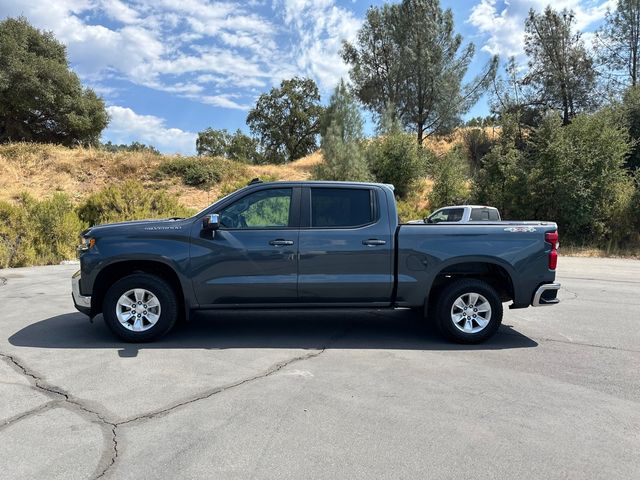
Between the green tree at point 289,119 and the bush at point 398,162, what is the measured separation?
2400cm

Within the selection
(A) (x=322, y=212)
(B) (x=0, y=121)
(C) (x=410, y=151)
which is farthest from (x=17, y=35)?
(A) (x=322, y=212)

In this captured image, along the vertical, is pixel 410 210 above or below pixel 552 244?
above

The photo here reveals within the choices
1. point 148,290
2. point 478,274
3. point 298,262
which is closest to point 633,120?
point 478,274

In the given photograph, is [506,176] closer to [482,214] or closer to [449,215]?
[449,215]

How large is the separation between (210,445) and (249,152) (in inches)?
2420

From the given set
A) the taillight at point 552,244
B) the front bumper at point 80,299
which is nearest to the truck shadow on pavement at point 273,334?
the front bumper at point 80,299

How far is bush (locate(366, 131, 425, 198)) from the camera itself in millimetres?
28078

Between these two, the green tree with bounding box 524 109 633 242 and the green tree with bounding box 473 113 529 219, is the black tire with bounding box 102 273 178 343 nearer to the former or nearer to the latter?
the green tree with bounding box 524 109 633 242

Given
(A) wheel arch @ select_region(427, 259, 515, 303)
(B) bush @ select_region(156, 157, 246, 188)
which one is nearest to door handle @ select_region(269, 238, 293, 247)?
(A) wheel arch @ select_region(427, 259, 515, 303)

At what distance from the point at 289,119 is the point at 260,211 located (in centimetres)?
4843

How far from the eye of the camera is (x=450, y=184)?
1013 inches

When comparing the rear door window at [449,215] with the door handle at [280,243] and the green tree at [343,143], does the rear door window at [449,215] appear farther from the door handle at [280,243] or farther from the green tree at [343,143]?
the green tree at [343,143]

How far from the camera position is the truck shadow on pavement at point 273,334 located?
5.86 metres

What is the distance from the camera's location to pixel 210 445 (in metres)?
3.40
